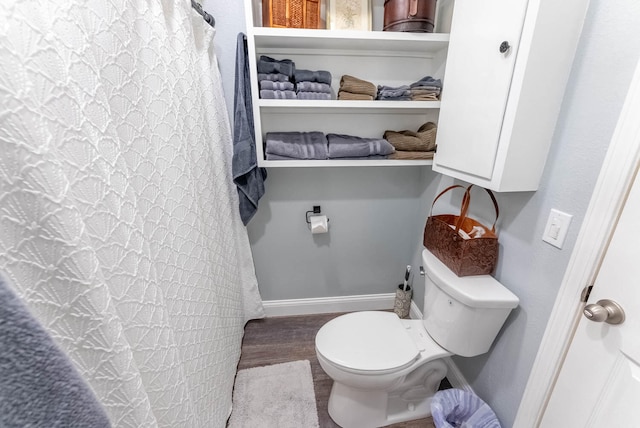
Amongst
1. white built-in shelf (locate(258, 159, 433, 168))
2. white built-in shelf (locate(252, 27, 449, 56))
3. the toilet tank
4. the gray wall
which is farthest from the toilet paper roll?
white built-in shelf (locate(252, 27, 449, 56))

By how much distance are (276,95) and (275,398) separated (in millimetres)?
1561

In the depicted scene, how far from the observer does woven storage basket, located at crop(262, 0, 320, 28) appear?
1205mm

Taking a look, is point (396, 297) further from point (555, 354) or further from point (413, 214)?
point (555, 354)

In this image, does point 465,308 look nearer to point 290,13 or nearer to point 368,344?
point 368,344

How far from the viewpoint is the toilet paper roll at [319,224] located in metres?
1.66

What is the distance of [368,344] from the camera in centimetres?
121

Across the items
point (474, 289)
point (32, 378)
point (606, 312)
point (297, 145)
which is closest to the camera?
point (32, 378)

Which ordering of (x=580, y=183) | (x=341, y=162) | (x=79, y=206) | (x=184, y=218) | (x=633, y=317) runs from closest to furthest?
(x=79, y=206) → (x=633, y=317) → (x=580, y=183) → (x=184, y=218) → (x=341, y=162)

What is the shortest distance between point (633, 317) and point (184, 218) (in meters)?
1.31

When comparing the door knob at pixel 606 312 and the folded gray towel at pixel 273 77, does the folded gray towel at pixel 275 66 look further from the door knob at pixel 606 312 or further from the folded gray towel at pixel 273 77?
the door knob at pixel 606 312

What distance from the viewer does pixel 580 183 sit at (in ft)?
2.61

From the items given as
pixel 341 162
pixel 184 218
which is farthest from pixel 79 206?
pixel 341 162

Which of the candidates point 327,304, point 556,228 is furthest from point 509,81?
point 327,304

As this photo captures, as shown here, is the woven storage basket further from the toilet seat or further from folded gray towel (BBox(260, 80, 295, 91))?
the toilet seat
